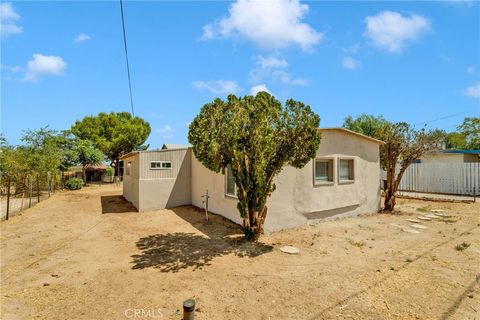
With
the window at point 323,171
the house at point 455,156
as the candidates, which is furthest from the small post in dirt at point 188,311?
the house at point 455,156

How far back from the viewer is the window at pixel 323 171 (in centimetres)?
1002

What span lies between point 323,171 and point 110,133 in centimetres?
3005

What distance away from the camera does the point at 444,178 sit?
1722 centimetres

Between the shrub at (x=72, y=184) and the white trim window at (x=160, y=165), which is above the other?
the white trim window at (x=160, y=165)

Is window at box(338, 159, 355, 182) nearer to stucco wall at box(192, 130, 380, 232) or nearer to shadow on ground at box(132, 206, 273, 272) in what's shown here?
stucco wall at box(192, 130, 380, 232)

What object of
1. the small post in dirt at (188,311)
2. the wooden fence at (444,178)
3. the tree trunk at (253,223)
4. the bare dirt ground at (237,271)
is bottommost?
the bare dirt ground at (237,271)

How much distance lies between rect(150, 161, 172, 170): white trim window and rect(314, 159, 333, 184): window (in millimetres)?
7401

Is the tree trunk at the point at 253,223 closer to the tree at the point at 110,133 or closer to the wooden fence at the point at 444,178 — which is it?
the wooden fence at the point at 444,178

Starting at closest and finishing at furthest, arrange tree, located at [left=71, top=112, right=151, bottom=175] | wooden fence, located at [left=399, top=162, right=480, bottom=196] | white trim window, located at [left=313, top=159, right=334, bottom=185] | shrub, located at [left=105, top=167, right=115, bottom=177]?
white trim window, located at [left=313, top=159, right=334, bottom=185], wooden fence, located at [left=399, top=162, right=480, bottom=196], tree, located at [left=71, top=112, right=151, bottom=175], shrub, located at [left=105, top=167, right=115, bottom=177]

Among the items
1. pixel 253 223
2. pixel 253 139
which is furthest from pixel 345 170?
pixel 253 139

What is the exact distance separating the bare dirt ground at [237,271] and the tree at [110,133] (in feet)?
77.8

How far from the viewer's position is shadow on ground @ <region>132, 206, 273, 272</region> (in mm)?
6297

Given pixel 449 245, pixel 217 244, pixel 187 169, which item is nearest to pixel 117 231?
pixel 217 244

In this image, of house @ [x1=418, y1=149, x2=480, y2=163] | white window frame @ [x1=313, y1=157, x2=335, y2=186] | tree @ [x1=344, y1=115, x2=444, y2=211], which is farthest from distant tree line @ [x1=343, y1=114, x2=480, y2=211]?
house @ [x1=418, y1=149, x2=480, y2=163]
